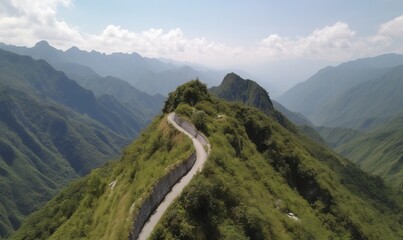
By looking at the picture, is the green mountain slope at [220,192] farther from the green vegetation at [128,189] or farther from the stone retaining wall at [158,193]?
the stone retaining wall at [158,193]

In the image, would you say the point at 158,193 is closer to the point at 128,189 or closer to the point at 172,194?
the point at 172,194

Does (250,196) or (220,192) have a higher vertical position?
(220,192)

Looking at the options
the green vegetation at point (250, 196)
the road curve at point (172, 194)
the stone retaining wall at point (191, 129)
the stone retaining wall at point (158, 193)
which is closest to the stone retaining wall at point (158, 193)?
the stone retaining wall at point (158, 193)

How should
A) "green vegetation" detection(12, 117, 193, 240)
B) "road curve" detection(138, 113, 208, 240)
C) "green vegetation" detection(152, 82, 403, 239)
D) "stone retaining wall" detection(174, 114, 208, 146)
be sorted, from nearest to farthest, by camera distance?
"green vegetation" detection(152, 82, 403, 239), "road curve" detection(138, 113, 208, 240), "green vegetation" detection(12, 117, 193, 240), "stone retaining wall" detection(174, 114, 208, 146)

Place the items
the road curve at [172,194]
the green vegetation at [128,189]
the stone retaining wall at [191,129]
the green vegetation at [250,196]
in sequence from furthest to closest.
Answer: the stone retaining wall at [191,129] → the green vegetation at [128,189] → the road curve at [172,194] → the green vegetation at [250,196]

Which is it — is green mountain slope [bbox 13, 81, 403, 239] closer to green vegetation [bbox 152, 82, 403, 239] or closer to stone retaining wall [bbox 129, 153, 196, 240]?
green vegetation [bbox 152, 82, 403, 239]

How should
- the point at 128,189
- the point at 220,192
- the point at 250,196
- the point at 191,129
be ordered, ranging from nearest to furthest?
the point at 220,192
the point at 250,196
the point at 128,189
the point at 191,129

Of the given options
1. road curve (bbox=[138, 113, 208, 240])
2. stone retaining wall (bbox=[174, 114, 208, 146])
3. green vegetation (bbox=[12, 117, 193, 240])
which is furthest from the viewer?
stone retaining wall (bbox=[174, 114, 208, 146])

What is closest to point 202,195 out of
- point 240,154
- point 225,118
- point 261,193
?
point 261,193

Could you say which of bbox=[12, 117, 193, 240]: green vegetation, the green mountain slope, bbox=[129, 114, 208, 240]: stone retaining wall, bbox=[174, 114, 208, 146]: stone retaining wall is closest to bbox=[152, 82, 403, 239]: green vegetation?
the green mountain slope

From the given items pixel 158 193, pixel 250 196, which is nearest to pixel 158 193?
pixel 158 193

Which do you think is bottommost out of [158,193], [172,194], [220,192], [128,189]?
[128,189]
